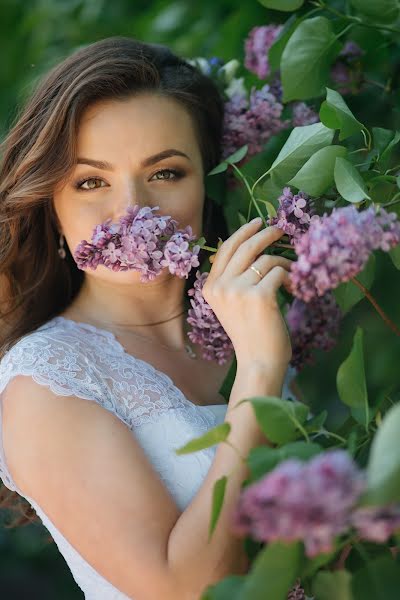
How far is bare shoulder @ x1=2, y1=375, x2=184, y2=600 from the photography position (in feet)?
3.81

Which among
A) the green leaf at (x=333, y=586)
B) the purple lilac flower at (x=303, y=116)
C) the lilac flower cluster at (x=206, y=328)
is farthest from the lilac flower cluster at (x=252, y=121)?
the green leaf at (x=333, y=586)

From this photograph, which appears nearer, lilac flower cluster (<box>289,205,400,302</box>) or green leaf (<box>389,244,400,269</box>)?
lilac flower cluster (<box>289,205,400,302</box>)

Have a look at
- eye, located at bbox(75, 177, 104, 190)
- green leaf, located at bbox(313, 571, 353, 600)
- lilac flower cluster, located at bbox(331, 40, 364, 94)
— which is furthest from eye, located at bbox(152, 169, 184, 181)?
green leaf, located at bbox(313, 571, 353, 600)

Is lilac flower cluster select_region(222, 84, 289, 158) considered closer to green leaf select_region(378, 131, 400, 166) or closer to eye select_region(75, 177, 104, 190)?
eye select_region(75, 177, 104, 190)

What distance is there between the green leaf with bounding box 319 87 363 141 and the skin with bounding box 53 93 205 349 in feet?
1.38

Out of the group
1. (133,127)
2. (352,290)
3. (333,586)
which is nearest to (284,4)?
(133,127)

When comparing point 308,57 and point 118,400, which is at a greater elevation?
point 308,57

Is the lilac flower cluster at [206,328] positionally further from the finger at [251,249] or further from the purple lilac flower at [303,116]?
the purple lilac flower at [303,116]

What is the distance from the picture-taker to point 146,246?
1.06 m

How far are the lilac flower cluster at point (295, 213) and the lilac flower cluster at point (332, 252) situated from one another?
199 mm

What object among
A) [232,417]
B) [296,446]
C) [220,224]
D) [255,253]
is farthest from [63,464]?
[220,224]

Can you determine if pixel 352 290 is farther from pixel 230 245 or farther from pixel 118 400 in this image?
pixel 118 400

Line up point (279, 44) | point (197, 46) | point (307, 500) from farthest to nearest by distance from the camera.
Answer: point (197, 46), point (279, 44), point (307, 500)

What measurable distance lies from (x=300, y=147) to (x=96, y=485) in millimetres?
546
